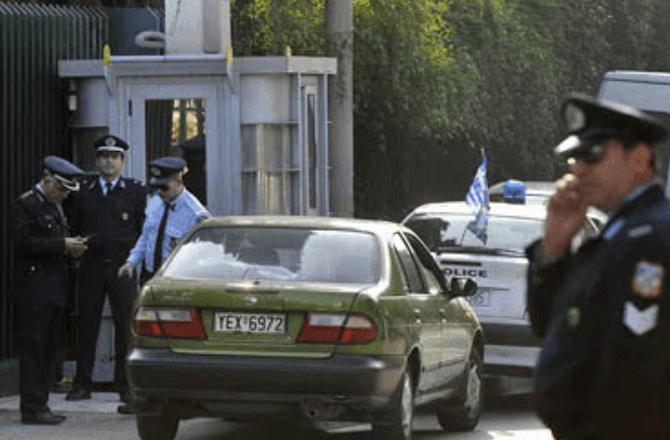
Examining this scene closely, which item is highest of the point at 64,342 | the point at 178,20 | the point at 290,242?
the point at 178,20

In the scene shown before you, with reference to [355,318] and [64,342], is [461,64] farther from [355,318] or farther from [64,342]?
[355,318]

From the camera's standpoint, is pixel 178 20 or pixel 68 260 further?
pixel 178 20

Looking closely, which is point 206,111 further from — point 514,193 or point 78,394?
point 514,193

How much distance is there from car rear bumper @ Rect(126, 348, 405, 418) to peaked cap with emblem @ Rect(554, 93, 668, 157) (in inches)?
250

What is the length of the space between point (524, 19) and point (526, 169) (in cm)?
302

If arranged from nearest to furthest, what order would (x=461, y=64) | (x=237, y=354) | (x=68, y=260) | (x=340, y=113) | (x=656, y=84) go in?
1. (x=237, y=354)
2. (x=68, y=260)
3. (x=340, y=113)
4. (x=656, y=84)
5. (x=461, y=64)

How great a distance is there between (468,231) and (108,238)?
110 inches

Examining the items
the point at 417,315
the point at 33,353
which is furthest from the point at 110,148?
the point at 417,315

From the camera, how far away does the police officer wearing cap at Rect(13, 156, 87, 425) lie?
13961 millimetres

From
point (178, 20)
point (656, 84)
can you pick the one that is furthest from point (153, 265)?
point (656, 84)

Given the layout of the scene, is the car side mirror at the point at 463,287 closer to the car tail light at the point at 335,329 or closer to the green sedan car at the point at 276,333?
the green sedan car at the point at 276,333

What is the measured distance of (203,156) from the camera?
56.9 feet

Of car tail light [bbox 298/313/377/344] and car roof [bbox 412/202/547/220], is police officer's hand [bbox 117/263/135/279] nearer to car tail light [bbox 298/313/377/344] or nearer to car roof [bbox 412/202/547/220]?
car tail light [bbox 298/313/377/344]

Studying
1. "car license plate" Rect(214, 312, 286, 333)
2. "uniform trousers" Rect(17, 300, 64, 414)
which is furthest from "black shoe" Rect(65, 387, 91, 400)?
"car license plate" Rect(214, 312, 286, 333)
